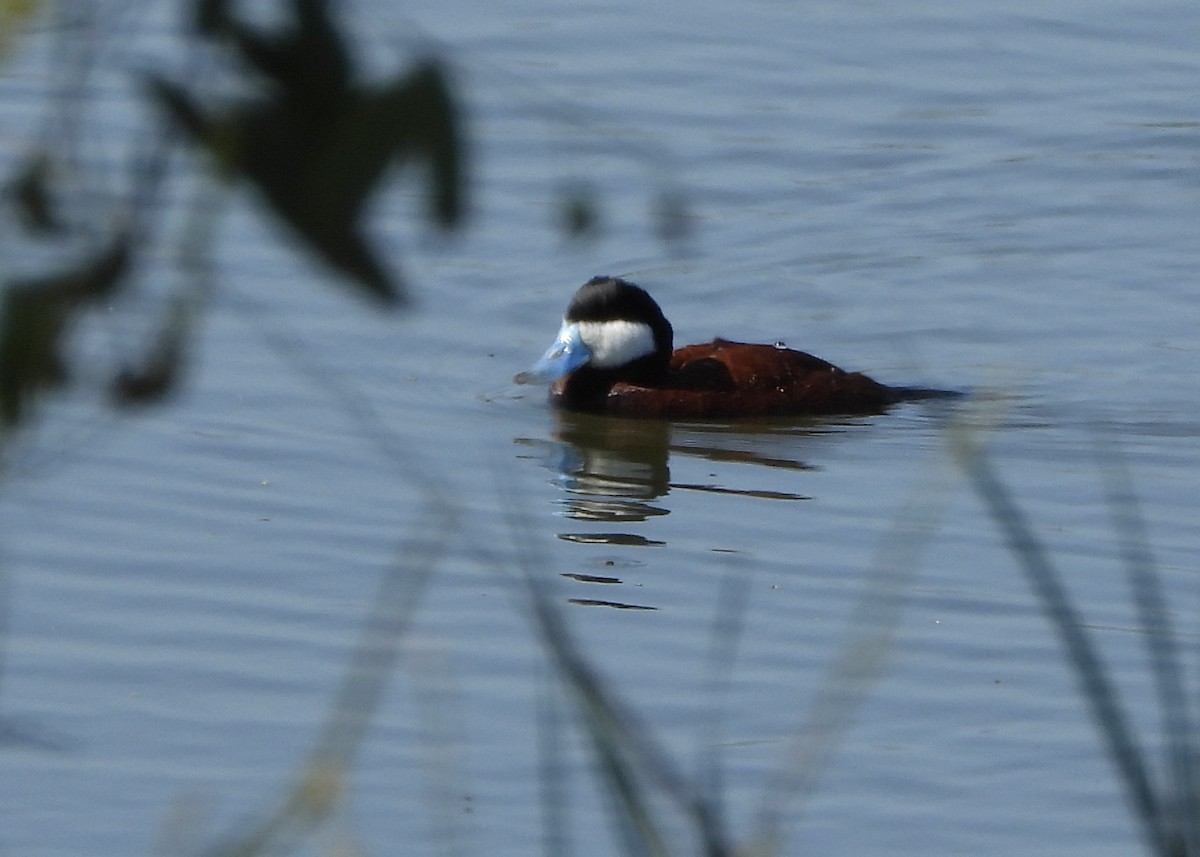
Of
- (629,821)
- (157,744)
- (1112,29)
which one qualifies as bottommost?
(157,744)

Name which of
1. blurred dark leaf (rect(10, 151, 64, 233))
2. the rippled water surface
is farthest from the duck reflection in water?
blurred dark leaf (rect(10, 151, 64, 233))

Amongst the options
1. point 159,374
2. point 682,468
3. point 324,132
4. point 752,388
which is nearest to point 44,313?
point 159,374

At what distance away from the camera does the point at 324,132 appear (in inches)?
97.3

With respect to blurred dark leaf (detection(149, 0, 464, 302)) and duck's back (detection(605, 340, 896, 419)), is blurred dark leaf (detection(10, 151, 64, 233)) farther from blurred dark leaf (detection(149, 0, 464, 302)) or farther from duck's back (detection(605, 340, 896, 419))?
duck's back (detection(605, 340, 896, 419))

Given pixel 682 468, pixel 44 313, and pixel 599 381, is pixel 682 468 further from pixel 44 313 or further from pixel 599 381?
pixel 44 313

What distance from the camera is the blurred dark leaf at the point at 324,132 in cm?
243

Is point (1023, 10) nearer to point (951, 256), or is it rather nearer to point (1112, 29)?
point (1112, 29)

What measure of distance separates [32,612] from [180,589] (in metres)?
0.48

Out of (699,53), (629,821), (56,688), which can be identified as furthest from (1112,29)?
(629,821)

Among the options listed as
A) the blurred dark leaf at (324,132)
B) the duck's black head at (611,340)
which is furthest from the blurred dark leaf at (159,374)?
the duck's black head at (611,340)

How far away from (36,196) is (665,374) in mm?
7564

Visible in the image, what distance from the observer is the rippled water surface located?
5566mm

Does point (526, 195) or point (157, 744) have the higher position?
point (526, 195)

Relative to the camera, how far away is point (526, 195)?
38.8 ft
